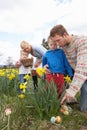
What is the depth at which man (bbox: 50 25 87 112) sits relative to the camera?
3.34 meters

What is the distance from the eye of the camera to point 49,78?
12.8ft

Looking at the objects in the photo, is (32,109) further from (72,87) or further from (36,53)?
(36,53)

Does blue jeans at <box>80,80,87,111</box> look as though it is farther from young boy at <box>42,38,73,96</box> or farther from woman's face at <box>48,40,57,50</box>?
woman's face at <box>48,40,57,50</box>

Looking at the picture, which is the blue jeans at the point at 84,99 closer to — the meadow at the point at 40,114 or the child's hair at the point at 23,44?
the meadow at the point at 40,114

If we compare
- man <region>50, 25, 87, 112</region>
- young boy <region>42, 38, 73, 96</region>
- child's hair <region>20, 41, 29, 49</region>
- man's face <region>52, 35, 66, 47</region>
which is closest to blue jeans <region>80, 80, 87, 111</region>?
man <region>50, 25, 87, 112</region>

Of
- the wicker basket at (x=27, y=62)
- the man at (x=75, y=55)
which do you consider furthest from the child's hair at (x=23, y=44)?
the man at (x=75, y=55)

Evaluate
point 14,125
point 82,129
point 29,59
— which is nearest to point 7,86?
point 29,59

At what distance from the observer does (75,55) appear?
3.70 metres

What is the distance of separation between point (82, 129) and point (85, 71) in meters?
0.66

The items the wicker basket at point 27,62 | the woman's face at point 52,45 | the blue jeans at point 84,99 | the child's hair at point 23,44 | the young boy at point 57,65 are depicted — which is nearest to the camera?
the blue jeans at point 84,99

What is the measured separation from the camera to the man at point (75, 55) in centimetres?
334

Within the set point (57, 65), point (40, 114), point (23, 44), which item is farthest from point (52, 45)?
point (40, 114)

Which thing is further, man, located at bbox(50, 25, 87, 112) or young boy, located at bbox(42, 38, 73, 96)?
young boy, located at bbox(42, 38, 73, 96)

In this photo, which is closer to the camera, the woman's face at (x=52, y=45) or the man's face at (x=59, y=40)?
the man's face at (x=59, y=40)
